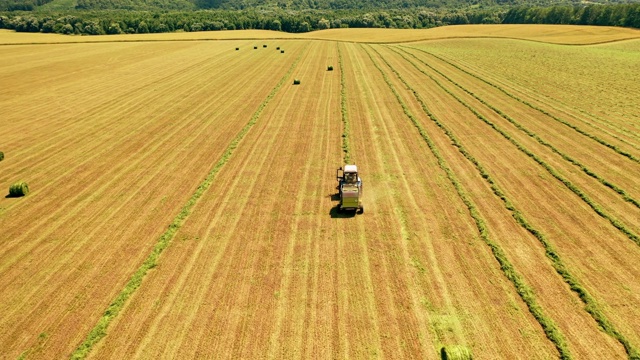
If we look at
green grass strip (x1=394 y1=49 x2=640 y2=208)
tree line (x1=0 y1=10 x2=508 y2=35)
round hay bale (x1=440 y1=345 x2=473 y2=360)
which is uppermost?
tree line (x1=0 y1=10 x2=508 y2=35)

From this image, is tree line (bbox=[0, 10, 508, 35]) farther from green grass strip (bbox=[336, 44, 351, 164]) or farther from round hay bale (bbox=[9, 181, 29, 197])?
round hay bale (bbox=[9, 181, 29, 197])

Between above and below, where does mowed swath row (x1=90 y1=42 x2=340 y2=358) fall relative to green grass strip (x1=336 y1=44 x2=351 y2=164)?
below

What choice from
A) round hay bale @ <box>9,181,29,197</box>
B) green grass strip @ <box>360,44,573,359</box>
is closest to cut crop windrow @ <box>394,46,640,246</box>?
green grass strip @ <box>360,44,573,359</box>

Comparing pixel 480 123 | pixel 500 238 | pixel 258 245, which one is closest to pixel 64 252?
pixel 258 245

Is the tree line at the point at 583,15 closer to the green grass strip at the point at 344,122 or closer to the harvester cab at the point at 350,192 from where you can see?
the green grass strip at the point at 344,122

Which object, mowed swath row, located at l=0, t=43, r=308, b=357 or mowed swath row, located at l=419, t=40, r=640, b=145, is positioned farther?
mowed swath row, located at l=419, t=40, r=640, b=145

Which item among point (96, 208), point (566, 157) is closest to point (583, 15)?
point (566, 157)
